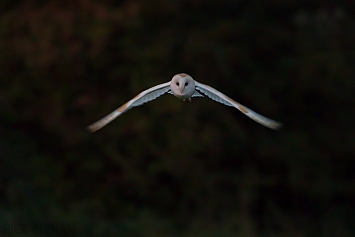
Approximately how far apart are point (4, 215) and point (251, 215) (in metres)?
2.28

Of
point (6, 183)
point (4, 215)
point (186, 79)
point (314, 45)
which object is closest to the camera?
point (186, 79)

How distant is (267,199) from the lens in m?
6.25

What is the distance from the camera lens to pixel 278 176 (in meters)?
6.24

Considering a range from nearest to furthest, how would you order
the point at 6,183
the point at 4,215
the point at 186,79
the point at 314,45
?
the point at 186,79 < the point at 4,215 < the point at 6,183 < the point at 314,45

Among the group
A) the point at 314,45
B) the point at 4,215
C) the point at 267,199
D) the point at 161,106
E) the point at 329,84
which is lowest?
the point at 4,215

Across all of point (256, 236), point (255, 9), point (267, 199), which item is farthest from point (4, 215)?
point (255, 9)

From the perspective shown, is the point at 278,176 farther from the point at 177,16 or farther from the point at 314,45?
the point at 177,16

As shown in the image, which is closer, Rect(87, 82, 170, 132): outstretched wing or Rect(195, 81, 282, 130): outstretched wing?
Rect(195, 81, 282, 130): outstretched wing

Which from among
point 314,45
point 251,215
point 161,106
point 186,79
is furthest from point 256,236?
point 186,79

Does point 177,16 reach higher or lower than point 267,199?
higher

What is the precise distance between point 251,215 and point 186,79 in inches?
139

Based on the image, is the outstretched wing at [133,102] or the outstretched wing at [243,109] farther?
the outstretched wing at [133,102]

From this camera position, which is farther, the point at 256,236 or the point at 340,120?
the point at 340,120

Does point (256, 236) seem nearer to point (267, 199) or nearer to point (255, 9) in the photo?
point (267, 199)
